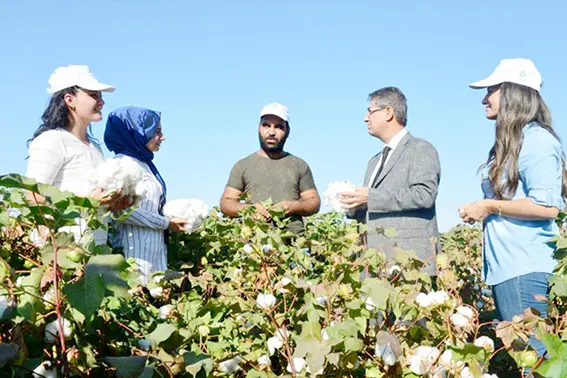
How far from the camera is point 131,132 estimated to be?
304cm

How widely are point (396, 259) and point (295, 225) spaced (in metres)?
1.69

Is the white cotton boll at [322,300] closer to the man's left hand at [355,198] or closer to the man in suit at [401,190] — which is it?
the man in suit at [401,190]

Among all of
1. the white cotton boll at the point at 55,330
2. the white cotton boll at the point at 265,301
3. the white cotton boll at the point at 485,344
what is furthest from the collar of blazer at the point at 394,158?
the white cotton boll at the point at 55,330

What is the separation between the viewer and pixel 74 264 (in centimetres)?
119

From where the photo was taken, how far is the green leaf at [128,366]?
1214 mm

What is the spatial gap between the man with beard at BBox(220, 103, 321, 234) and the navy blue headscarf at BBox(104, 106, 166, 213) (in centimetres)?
83

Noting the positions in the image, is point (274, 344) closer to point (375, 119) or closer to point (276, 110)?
point (375, 119)

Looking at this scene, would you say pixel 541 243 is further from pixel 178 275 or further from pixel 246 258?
pixel 178 275

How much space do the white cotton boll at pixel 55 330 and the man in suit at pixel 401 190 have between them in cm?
185

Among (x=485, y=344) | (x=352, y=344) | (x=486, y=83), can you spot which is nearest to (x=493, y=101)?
(x=486, y=83)

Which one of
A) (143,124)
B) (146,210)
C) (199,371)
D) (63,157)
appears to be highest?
(143,124)

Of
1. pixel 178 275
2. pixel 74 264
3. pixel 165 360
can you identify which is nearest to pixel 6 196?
pixel 74 264

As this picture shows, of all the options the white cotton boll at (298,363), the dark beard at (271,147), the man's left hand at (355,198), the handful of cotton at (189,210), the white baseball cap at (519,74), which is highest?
the white baseball cap at (519,74)

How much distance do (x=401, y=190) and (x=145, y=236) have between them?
4.14 feet
